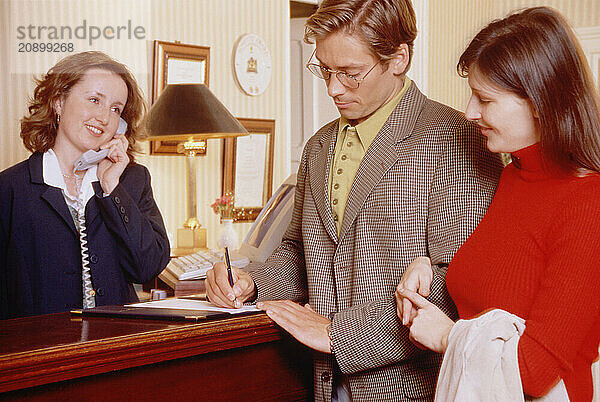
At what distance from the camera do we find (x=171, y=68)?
4.49 meters

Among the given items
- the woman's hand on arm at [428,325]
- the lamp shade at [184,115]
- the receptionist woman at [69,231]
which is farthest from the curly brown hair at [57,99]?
the woman's hand on arm at [428,325]

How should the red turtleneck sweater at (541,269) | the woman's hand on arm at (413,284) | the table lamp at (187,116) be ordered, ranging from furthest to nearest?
1. the table lamp at (187,116)
2. the woman's hand on arm at (413,284)
3. the red turtleneck sweater at (541,269)

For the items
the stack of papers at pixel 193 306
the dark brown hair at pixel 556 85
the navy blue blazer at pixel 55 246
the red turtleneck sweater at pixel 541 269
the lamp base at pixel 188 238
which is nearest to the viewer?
the red turtleneck sweater at pixel 541 269

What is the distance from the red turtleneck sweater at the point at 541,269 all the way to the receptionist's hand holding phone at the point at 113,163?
139cm

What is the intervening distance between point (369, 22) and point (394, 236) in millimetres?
552

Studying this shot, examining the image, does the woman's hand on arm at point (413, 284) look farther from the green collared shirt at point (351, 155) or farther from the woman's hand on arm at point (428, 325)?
the green collared shirt at point (351, 155)

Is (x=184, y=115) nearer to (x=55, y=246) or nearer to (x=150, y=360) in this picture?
(x=55, y=246)

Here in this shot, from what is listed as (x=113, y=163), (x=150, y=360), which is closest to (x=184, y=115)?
(x=113, y=163)

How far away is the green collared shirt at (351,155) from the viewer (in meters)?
1.91

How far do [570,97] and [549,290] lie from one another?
396mm

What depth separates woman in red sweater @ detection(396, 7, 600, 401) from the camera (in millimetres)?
1320

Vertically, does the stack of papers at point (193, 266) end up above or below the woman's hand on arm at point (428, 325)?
below

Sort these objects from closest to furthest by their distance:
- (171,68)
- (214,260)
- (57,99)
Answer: (57,99), (214,260), (171,68)

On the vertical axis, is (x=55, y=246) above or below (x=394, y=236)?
below
